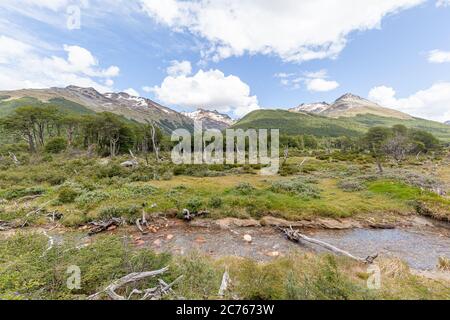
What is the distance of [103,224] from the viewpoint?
1243cm

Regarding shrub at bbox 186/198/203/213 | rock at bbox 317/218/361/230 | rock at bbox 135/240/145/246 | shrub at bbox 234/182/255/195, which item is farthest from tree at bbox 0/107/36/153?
rock at bbox 317/218/361/230

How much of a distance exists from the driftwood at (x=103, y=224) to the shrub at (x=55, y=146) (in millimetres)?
41337

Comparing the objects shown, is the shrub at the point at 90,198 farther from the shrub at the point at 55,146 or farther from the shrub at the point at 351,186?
the shrub at the point at 55,146

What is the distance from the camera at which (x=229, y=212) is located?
14.5 metres

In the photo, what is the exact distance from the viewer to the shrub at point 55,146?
44.3 meters

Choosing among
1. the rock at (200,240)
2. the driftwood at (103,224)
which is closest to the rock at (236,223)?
the rock at (200,240)

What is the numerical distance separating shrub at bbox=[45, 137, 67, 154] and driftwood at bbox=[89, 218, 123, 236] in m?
41.3

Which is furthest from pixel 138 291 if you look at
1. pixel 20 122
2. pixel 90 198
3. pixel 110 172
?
pixel 20 122

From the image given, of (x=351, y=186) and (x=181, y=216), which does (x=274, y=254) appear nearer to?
(x=181, y=216)

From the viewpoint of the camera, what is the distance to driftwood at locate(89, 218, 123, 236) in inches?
475

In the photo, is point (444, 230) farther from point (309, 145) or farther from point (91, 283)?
point (309, 145)

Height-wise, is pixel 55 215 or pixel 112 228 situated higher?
pixel 55 215

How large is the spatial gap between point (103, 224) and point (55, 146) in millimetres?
43366
